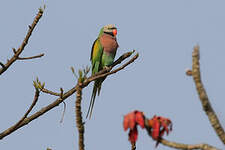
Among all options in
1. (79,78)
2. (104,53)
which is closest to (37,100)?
(79,78)

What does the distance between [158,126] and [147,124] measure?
0.06 meters

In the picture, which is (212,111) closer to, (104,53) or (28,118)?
(28,118)

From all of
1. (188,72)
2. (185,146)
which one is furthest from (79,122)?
(188,72)

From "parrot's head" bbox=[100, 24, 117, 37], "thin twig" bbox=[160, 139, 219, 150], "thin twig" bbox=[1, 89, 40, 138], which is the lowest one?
"thin twig" bbox=[160, 139, 219, 150]

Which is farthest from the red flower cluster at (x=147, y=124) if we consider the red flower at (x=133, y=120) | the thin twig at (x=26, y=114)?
the thin twig at (x=26, y=114)

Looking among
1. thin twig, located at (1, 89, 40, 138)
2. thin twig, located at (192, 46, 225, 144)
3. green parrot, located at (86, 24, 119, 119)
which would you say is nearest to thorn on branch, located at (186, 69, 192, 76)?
thin twig, located at (192, 46, 225, 144)

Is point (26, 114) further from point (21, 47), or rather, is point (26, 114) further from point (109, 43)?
point (109, 43)

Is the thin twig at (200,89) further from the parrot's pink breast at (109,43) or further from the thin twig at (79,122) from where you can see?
the parrot's pink breast at (109,43)

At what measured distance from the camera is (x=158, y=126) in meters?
2.39

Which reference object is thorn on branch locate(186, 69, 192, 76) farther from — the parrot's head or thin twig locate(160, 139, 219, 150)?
the parrot's head

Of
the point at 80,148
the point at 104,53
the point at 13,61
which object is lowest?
the point at 80,148

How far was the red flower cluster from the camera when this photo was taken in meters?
2.36

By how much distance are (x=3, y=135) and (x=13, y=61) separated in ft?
2.82

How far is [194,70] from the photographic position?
215 centimetres
